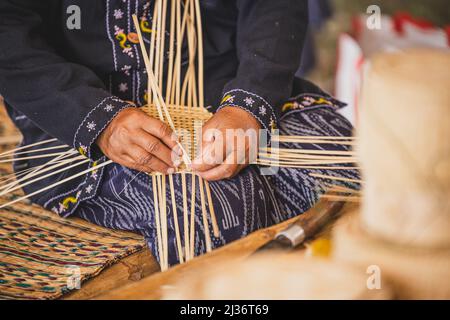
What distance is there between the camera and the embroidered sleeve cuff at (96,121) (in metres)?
1.27

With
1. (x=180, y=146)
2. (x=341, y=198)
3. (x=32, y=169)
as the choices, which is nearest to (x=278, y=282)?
(x=341, y=198)

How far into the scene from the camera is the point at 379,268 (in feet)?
2.41

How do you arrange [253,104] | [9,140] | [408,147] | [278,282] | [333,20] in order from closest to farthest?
[408,147] < [278,282] < [253,104] < [9,140] < [333,20]

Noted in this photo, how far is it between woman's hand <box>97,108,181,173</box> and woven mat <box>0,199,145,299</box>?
18cm

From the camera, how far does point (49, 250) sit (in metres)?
1.27

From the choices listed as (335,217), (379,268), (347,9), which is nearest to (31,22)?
(335,217)

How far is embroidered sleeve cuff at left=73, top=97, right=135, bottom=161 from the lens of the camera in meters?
1.27

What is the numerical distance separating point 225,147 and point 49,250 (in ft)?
1.41

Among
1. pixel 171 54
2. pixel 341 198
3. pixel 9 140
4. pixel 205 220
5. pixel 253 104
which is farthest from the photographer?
pixel 9 140

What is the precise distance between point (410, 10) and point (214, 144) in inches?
85.9

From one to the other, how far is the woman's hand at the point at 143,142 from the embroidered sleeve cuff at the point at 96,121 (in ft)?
0.05

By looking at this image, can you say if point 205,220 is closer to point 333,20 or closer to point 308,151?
point 308,151

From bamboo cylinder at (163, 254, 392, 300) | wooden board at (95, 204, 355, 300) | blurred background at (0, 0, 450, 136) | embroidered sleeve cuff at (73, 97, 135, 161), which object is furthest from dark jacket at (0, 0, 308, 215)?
blurred background at (0, 0, 450, 136)

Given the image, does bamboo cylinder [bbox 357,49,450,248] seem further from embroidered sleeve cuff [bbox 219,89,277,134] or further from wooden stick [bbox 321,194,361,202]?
embroidered sleeve cuff [bbox 219,89,277,134]
